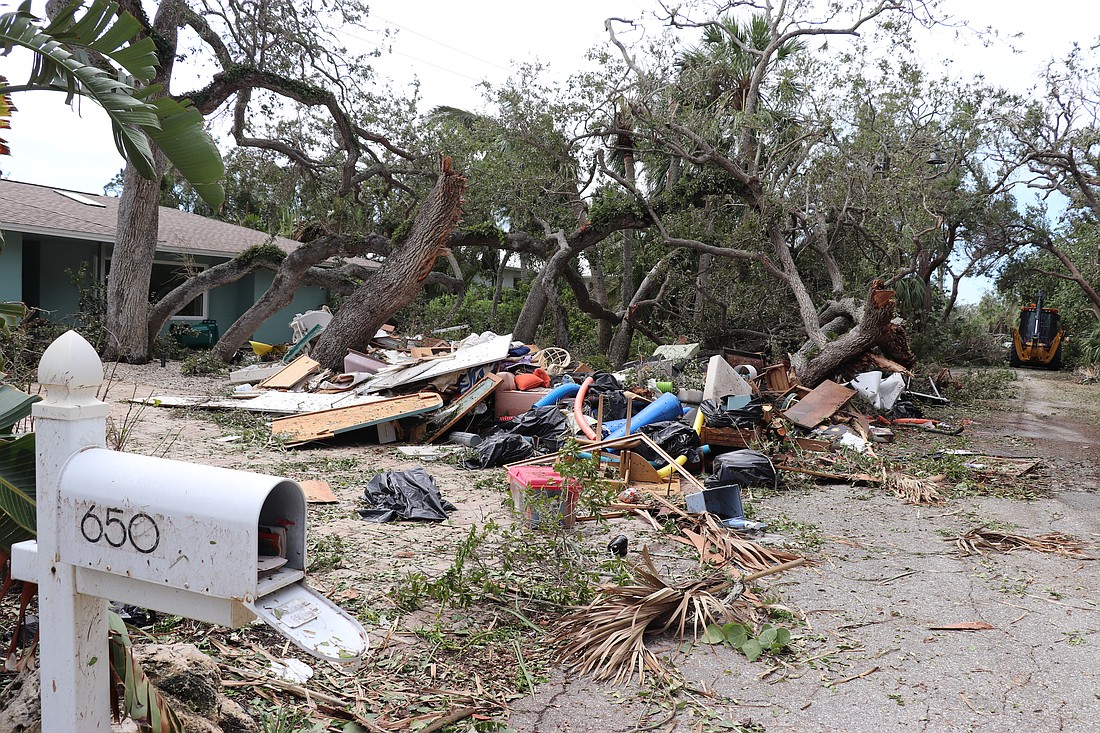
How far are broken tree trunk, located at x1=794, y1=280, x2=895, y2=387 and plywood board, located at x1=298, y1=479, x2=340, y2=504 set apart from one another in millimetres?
8825

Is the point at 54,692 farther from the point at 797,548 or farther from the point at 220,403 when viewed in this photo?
the point at 220,403

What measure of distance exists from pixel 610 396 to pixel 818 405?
334 centimetres

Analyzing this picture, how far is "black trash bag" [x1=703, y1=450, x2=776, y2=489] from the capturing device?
718 cm

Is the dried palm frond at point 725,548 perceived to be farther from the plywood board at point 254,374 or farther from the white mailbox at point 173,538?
the plywood board at point 254,374

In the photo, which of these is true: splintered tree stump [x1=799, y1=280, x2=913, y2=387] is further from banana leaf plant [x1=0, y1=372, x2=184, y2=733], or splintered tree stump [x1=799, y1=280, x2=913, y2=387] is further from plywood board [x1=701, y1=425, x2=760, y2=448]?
banana leaf plant [x1=0, y1=372, x2=184, y2=733]

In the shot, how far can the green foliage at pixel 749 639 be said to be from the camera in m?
3.50

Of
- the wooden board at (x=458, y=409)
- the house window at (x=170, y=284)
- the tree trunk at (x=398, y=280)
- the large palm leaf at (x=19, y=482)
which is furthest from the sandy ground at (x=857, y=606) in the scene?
the house window at (x=170, y=284)

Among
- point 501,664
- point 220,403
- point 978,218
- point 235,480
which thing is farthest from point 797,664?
point 978,218

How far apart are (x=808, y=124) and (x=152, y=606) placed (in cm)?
1729

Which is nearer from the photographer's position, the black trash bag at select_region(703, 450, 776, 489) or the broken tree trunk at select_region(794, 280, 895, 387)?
the black trash bag at select_region(703, 450, 776, 489)

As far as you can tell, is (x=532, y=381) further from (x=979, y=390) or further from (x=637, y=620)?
(x=979, y=390)

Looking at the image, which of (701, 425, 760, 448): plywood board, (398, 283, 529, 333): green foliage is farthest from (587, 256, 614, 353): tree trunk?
(701, 425, 760, 448): plywood board

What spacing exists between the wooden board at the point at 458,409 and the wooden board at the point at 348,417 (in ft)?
0.78

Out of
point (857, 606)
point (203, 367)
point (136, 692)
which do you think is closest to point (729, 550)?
point (857, 606)
